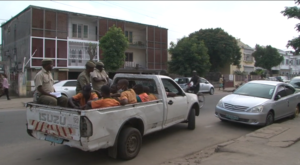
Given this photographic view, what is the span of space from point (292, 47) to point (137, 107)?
11568mm

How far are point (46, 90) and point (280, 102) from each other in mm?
7257

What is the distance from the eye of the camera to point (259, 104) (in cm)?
736

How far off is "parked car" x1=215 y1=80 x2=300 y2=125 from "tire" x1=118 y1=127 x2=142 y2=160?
4.00 metres

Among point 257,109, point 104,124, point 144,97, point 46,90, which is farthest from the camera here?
point 257,109

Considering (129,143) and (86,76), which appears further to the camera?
(86,76)

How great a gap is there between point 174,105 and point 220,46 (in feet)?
109

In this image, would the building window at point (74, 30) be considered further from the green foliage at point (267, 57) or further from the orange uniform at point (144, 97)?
the green foliage at point (267, 57)

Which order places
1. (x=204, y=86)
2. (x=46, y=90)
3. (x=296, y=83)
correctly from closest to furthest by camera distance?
(x=46, y=90) → (x=296, y=83) → (x=204, y=86)

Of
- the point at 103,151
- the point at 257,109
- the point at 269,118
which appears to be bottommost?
the point at 103,151

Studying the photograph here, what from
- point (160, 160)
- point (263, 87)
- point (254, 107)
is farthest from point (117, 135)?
point (263, 87)

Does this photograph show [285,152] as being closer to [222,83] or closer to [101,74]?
[101,74]

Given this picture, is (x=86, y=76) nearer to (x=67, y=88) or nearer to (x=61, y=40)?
(x=67, y=88)

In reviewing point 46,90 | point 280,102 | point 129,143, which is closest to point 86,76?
point 46,90

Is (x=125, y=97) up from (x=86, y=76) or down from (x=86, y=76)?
down
